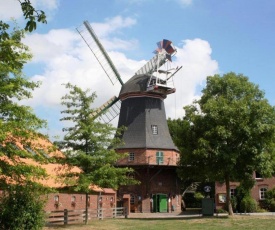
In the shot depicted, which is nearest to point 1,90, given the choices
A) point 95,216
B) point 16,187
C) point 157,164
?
point 16,187

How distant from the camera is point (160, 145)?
45156 millimetres

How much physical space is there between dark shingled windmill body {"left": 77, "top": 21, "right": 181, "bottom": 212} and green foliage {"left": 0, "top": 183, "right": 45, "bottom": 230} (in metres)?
28.1

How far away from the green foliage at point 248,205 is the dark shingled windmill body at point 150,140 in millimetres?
8269

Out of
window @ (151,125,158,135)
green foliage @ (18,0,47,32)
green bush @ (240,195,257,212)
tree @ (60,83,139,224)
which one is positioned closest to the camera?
green foliage @ (18,0,47,32)

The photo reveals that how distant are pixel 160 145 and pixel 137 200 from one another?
21.9 ft

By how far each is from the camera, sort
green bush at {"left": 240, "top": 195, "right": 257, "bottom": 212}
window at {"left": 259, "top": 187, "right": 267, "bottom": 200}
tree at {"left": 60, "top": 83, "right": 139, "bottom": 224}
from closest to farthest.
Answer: tree at {"left": 60, "top": 83, "right": 139, "bottom": 224}, green bush at {"left": 240, "top": 195, "right": 257, "bottom": 212}, window at {"left": 259, "top": 187, "right": 267, "bottom": 200}

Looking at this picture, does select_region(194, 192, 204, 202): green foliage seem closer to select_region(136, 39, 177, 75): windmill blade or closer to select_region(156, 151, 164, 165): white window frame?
select_region(156, 151, 164, 165): white window frame

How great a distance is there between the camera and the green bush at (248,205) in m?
A: 39.1

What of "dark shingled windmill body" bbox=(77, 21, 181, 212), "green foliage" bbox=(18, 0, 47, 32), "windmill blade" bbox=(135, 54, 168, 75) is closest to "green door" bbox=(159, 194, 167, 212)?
"dark shingled windmill body" bbox=(77, 21, 181, 212)

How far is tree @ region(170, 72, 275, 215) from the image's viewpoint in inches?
1158

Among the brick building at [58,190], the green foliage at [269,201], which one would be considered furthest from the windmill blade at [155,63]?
the green foliage at [269,201]

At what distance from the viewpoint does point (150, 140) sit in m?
44.8

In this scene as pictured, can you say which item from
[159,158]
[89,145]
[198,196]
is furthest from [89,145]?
[198,196]

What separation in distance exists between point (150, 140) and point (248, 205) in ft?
41.4
